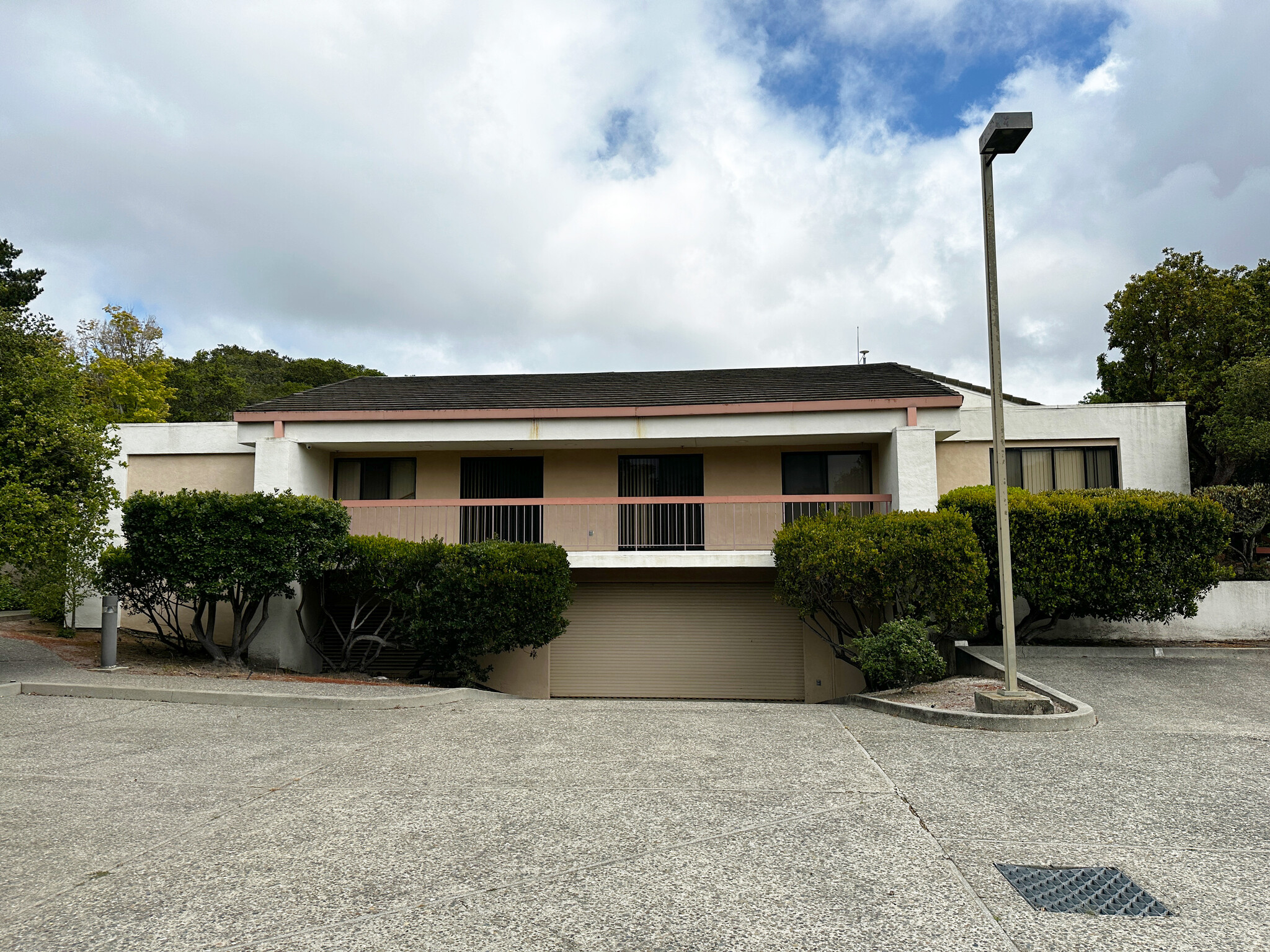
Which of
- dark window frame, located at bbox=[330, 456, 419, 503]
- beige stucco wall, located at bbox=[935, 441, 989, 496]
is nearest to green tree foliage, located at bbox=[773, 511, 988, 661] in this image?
beige stucco wall, located at bbox=[935, 441, 989, 496]

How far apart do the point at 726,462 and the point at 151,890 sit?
43.1 feet

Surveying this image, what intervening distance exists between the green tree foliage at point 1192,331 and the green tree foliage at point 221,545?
1968 cm

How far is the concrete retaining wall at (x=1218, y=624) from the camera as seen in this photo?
13461mm

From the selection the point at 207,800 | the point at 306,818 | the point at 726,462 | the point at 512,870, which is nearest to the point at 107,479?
the point at 207,800

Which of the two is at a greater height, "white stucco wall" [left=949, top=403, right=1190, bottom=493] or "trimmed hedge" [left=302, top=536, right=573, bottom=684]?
"white stucco wall" [left=949, top=403, right=1190, bottom=493]

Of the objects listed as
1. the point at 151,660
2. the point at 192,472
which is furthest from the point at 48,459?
the point at 192,472

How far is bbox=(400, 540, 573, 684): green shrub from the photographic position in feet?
37.7

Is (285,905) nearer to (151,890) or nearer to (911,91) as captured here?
(151,890)

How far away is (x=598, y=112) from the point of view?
50.2 ft

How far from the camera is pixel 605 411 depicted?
1456 centimetres

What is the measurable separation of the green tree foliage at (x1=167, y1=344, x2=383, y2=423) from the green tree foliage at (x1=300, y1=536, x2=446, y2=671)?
71.6 ft

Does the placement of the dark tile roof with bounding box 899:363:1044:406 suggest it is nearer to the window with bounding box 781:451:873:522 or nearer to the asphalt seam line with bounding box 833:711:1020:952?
the window with bounding box 781:451:873:522

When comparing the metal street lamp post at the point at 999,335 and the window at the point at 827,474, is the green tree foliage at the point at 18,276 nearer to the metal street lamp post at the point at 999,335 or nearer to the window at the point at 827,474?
the window at the point at 827,474

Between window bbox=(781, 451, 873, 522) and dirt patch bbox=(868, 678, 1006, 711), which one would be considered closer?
dirt patch bbox=(868, 678, 1006, 711)
